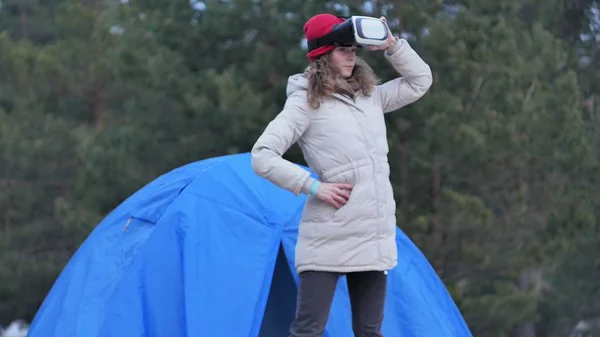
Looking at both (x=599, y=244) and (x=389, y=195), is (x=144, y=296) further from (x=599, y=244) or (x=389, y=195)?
(x=599, y=244)

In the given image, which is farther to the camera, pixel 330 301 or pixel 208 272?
pixel 208 272

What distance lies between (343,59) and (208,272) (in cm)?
123

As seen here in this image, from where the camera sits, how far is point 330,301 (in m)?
2.93

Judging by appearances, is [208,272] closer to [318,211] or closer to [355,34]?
[318,211]

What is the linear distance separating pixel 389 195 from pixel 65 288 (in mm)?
2179

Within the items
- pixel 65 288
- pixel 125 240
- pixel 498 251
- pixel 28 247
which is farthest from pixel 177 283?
pixel 28 247

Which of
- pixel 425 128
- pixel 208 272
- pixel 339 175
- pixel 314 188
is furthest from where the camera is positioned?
pixel 425 128

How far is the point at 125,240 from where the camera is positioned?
4.24m

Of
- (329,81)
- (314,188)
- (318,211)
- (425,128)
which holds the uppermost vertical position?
(329,81)

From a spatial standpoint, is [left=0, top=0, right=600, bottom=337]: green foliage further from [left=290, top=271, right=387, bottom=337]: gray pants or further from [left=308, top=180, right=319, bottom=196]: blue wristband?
[left=308, top=180, right=319, bottom=196]: blue wristband

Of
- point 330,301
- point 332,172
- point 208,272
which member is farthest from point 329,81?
point 208,272

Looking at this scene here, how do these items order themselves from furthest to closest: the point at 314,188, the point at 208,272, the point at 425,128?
the point at 425,128, the point at 208,272, the point at 314,188

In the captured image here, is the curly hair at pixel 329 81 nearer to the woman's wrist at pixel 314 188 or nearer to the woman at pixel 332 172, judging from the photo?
the woman at pixel 332 172

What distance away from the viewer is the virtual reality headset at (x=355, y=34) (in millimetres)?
2855
